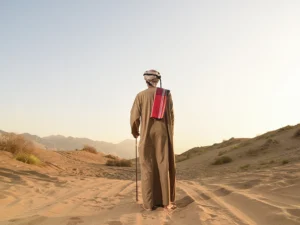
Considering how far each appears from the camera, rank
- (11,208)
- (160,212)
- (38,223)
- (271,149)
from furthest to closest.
A: (271,149), (11,208), (160,212), (38,223)

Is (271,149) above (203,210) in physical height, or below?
above

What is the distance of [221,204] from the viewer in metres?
4.67

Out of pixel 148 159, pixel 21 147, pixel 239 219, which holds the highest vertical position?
pixel 21 147

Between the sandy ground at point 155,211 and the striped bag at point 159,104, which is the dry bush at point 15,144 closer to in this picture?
the sandy ground at point 155,211

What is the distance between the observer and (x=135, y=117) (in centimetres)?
505

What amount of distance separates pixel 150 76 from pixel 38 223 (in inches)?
108

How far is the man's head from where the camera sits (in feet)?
16.6

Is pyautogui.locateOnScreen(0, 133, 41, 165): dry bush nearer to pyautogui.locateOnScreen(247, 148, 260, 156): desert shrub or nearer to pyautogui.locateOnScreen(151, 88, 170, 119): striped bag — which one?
pyautogui.locateOnScreen(151, 88, 170, 119): striped bag

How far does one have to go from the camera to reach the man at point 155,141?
15.2 ft

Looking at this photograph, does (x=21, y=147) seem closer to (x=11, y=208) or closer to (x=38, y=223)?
(x=11, y=208)

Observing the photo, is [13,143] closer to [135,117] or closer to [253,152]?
[135,117]

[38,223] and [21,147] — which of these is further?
[21,147]

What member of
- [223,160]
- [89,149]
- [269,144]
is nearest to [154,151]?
[223,160]

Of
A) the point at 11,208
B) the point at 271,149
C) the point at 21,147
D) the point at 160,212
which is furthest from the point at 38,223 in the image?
the point at 271,149
